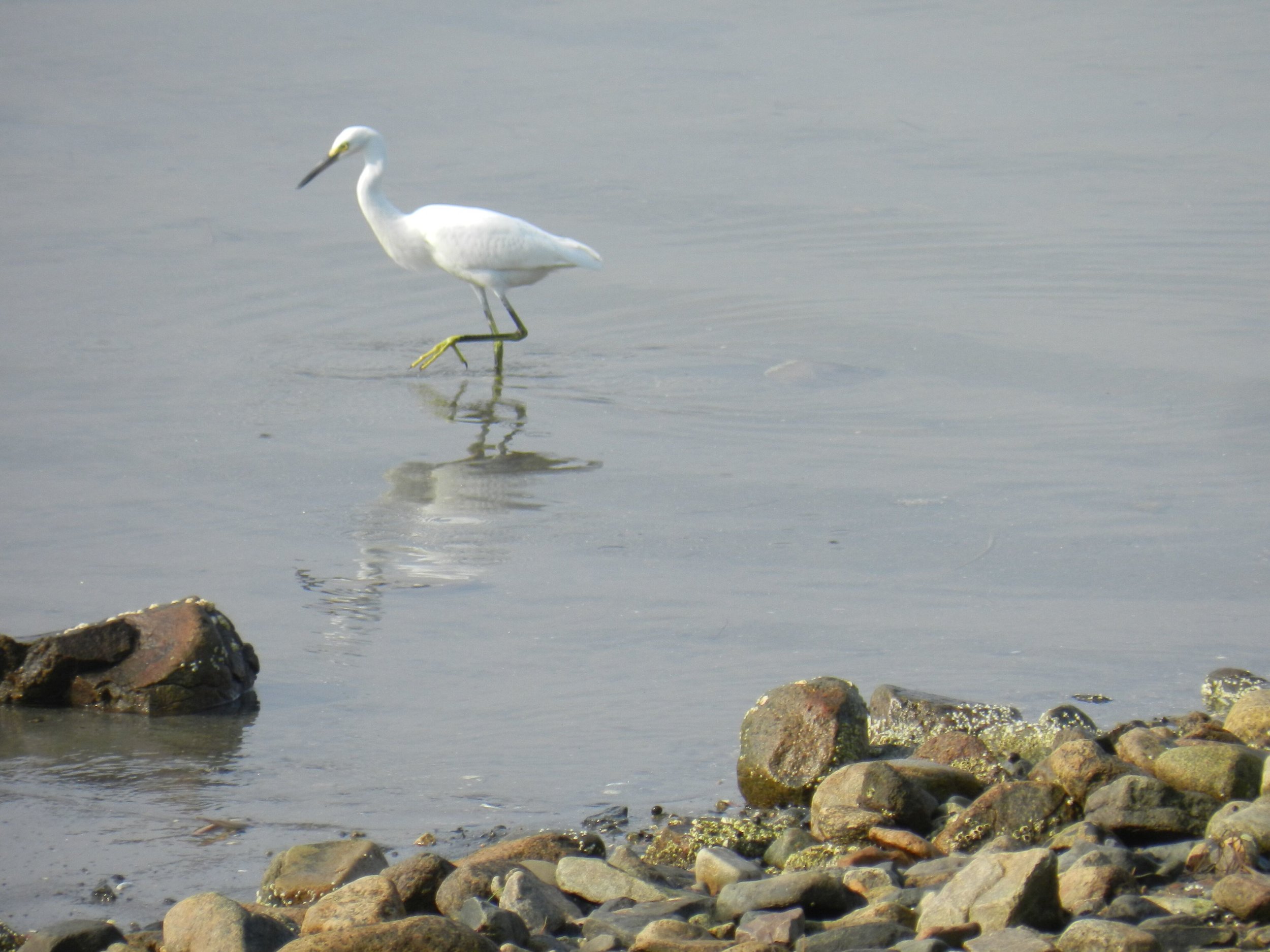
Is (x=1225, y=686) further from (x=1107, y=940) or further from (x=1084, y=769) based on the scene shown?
(x=1107, y=940)

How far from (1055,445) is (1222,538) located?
5.24 ft

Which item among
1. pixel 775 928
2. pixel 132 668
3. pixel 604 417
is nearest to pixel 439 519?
pixel 604 417

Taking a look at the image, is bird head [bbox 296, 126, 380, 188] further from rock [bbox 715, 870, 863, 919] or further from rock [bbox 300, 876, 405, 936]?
rock [bbox 715, 870, 863, 919]

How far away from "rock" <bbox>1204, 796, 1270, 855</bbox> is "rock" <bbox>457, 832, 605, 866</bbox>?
1460 mm

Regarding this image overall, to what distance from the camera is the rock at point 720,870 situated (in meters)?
3.89

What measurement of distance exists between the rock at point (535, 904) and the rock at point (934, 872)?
0.76 m

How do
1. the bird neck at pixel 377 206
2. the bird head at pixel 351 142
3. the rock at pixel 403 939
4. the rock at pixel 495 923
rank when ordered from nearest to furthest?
the rock at pixel 403 939 < the rock at pixel 495 923 < the bird neck at pixel 377 206 < the bird head at pixel 351 142

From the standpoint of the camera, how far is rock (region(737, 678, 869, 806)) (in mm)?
4598

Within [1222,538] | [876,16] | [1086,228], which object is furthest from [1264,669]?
[876,16]

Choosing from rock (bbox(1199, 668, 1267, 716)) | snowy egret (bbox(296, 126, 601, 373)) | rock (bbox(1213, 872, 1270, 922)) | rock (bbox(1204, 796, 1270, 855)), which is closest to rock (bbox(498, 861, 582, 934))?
rock (bbox(1213, 872, 1270, 922))

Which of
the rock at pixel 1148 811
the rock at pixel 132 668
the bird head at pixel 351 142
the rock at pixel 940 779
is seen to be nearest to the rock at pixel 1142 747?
the rock at pixel 1148 811

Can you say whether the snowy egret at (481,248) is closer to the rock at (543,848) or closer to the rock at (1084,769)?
the rock at (543,848)

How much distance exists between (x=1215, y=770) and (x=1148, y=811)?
0.90ft

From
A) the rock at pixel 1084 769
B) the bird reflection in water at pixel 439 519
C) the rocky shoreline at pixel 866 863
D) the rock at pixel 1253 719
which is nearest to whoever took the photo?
the rocky shoreline at pixel 866 863
